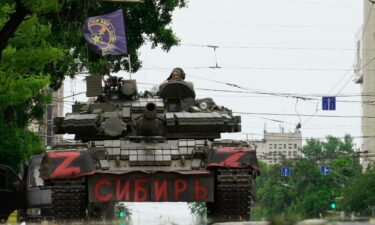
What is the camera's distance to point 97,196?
1742 cm

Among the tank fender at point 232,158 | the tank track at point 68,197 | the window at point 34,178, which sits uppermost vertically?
the tank fender at point 232,158

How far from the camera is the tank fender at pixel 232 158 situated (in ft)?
56.1

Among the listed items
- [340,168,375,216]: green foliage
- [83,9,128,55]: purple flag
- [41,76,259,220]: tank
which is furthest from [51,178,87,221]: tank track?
[340,168,375,216]: green foliage

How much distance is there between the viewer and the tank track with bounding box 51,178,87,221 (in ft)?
55.9

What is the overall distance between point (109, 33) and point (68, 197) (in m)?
11.7

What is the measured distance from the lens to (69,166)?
17.0 m

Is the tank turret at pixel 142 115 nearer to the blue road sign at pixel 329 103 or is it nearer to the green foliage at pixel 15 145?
the green foliage at pixel 15 145

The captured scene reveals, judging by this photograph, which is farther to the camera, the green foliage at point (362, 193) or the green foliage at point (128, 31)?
the green foliage at point (362, 193)

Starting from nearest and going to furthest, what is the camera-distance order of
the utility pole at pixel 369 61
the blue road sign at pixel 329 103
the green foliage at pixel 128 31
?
the green foliage at pixel 128 31 → the blue road sign at pixel 329 103 → the utility pole at pixel 369 61

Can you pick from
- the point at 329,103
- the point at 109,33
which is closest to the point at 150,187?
the point at 109,33

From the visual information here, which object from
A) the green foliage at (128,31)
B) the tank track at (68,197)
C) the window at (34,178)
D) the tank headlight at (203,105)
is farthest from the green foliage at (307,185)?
the tank track at (68,197)

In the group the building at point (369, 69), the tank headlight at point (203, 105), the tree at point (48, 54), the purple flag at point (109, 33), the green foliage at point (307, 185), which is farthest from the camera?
the building at point (369, 69)

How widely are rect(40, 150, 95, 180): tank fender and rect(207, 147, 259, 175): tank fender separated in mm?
1745

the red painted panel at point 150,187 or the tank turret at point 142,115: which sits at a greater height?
the tank turret at point 142,115
